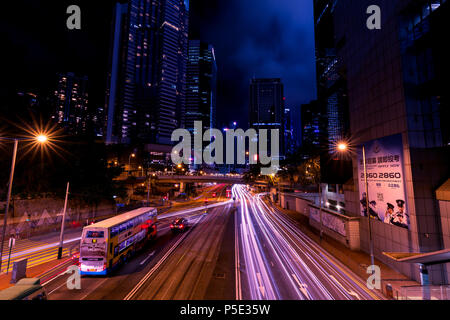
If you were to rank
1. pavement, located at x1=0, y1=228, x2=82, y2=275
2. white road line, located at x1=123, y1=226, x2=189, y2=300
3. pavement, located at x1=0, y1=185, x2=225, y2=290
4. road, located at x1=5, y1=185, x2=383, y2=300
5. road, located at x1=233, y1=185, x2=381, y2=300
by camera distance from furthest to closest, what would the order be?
pavement, located at x1=0, y1=228, x2=82, y2=275 < pavement, located at x1=0, y1=185, x2=225, y2=290 < road, located at x1=233, y1=185, x2=381, y2=300 < road, located at x1=5, y1=185, x2=383, y2=300 < white road line, located at x1=123, y1=226, x2=189, y2=300

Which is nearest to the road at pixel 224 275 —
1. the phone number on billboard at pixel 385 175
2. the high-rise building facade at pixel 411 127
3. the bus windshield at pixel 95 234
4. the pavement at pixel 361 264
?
the pavement at pixel 361 264

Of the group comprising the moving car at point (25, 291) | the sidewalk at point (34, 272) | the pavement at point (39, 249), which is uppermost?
the moving car at point (25, 291)

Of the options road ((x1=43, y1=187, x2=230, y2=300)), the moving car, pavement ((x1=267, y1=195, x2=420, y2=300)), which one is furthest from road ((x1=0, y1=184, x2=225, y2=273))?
pavement ((x1=267, y1=195, x2=420, y2=300))

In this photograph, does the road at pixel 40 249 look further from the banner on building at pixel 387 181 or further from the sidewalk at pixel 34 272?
the banner on building at pixel 387 181

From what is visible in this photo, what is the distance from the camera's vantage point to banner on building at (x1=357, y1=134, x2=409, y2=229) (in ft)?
50.4

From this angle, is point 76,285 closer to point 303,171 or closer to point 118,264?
point 118,264

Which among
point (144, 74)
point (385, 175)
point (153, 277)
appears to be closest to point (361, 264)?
point (385, 175)

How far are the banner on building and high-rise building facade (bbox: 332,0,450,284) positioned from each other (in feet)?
0.27

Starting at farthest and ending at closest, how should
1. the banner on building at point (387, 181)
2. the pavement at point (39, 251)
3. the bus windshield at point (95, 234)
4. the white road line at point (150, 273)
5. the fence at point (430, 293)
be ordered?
the pavement at point (39, 251) < the banner on building at point (387, 181) < the bus windshield at point (95, 234) < the white road line at point (150, 273) < the fence at point (430, 293)

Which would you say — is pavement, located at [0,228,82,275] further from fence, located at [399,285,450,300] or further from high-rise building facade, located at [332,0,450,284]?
high-rise building facade, located at [332,0,450,284]

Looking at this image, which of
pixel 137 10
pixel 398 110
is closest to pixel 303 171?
pixel 398 110

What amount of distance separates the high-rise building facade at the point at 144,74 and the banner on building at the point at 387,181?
535 ft

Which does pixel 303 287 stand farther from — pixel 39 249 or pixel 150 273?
pixel 39 249

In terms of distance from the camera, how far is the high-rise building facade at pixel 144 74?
161375 millimetres
